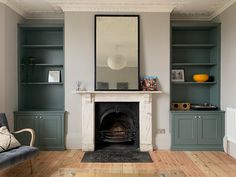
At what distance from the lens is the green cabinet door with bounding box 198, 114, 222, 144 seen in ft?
15.6

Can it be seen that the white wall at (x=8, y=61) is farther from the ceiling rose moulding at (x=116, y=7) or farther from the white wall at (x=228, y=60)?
the white wall at (x=228, y=60)

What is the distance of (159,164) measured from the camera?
3.96 meters

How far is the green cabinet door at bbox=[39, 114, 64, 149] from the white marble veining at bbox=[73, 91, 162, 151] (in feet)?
1.43

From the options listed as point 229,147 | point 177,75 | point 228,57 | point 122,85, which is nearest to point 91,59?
point 122,85

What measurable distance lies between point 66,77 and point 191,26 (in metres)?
2.66

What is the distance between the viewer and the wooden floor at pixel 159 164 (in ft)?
11.9

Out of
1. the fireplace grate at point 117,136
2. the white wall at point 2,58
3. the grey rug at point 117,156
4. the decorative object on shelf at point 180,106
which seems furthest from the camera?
the decorative object on shelf at point 180,106

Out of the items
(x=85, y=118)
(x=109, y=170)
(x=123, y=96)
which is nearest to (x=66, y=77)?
(x=85, y=118)

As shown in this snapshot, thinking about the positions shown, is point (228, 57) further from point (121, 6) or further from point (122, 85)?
point (121, 6)

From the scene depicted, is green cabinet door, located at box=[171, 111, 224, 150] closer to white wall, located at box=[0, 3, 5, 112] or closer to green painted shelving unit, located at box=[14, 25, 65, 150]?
green painted shelving unit, located at box=[14, 25, 65, 150]

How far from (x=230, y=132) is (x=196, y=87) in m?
1.32

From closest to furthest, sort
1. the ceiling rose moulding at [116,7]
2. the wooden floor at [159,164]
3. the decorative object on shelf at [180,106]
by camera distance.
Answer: the wooden floor at [159,164] < the ceiling rose moulding at [116,7] < the decorative object on shelf at [180,106]

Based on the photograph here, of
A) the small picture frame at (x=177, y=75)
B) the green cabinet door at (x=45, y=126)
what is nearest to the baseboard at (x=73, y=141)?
the green cabinet door at (x=45, y=126)

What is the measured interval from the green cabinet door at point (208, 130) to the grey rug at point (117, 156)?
1137mm
